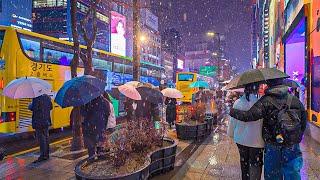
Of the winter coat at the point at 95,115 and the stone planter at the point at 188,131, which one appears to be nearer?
the winter coat at the point at 95,115

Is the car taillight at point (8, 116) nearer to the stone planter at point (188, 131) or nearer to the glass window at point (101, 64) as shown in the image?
the glass window at point (101, 64)

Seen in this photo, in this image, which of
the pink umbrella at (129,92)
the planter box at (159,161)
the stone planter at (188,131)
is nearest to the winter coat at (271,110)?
the planter box at (159,161)

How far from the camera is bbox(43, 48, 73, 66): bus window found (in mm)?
11500

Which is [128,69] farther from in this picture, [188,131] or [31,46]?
[188,131]

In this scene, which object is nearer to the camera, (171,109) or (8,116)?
(8,116)

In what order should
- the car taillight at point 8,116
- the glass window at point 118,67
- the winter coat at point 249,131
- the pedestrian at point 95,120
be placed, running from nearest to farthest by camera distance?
1. the winter coat at point 249,131
2. the pedestrian at point 95,120
3. the car taillight at point 8,116
4. the glass window at point 118,67

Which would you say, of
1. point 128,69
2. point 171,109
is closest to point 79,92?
point 171,109

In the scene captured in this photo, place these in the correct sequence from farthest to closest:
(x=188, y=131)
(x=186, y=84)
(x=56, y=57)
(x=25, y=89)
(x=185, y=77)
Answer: (x=185, y=77), (x=186, y=84), (x=56, y=57), (x=188, y=131), (x=25, y=89)

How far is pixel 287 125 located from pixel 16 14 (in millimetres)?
77301

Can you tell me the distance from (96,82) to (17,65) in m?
5.53

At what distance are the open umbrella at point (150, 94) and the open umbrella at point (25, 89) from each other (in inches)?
119

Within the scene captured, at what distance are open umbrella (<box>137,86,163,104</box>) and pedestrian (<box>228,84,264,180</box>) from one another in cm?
483

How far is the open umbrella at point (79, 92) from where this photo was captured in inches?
220

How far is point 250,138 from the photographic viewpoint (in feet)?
14.2
